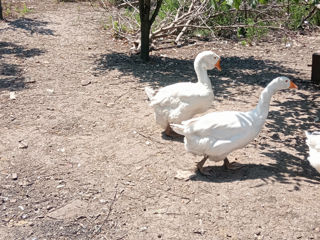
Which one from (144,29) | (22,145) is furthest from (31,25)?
(22,145)

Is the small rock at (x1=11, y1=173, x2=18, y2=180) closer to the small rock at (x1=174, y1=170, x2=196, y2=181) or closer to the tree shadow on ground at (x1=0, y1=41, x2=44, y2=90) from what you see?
the small rock at (x1=174, y1=170, x2=196, y2=181)

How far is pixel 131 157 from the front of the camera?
496 centimetres

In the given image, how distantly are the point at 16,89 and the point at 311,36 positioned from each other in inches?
293

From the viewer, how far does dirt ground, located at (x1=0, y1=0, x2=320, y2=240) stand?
379 centimetres

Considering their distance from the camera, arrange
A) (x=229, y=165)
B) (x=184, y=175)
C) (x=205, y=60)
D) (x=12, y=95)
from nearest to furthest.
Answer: (x=184, y=175) < (x=229, y=165) < (x=205, y=60) < (x=12, y=95)

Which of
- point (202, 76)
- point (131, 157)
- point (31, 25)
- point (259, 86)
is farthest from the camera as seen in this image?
point (31, 25)

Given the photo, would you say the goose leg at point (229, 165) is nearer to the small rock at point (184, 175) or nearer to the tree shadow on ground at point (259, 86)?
the tree shadow on ground at point (259, 86)

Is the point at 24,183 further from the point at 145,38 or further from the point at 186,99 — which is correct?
the point at 145,38

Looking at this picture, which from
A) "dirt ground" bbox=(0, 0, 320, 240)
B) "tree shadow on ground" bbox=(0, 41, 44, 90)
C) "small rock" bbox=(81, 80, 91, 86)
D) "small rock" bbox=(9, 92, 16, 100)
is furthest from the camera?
"small rock" bbox=(81, 80, 91, 86)

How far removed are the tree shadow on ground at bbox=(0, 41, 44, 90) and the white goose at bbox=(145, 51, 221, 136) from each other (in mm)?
2953

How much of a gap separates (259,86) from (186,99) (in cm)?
263

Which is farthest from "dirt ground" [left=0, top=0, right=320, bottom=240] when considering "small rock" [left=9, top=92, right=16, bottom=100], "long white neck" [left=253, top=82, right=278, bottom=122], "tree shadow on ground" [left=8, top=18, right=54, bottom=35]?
"tree shadow on ground" [left=8, top=18, right=54, bottom=35]

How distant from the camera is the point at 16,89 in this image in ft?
22.6

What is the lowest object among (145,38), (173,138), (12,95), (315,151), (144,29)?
(173,138)
